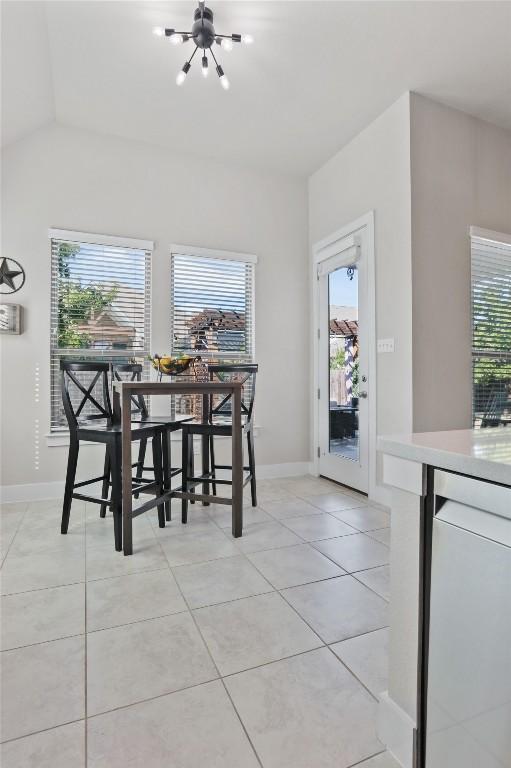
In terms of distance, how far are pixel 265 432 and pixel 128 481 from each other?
2032mm

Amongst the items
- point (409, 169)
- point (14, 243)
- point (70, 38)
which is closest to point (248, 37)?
point (70, 38)

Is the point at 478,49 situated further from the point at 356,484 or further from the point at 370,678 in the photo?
the point at 370,678

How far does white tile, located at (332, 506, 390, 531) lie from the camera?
284 cm

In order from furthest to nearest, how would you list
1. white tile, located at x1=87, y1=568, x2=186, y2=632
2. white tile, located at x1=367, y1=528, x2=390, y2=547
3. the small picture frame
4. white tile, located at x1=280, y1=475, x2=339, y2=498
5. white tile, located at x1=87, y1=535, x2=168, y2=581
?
white tile, located at x1=280, y1=475, x2=339, y2=498 < the small picture frame < white tile, located at x1=367, y1=528, x2=390, y2=547 < white tile, located at x1=87, y1=535, x2=168, y2=581 < white tile, located at x1=87, y1=568, x2=186, y2=632

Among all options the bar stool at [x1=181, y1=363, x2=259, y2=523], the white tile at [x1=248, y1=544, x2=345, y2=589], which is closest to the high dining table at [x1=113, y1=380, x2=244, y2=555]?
the bar stool at [x1=181, y1=363, x2=259, y2=523]

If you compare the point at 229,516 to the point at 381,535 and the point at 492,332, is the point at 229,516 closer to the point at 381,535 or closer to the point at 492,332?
the point at 381,535

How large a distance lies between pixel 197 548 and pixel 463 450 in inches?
74.9

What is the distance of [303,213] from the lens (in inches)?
175

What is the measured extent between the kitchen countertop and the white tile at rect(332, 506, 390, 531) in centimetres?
185

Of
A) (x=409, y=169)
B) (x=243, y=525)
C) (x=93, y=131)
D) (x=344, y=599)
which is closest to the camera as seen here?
(x=344, y=599)

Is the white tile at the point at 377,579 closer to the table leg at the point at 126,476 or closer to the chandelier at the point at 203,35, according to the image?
the table leg at the point at 126,476

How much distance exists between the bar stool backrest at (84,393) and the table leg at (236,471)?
910 millimetres

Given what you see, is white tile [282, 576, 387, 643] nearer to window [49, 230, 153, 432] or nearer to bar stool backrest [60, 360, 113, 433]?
bar stool backrest [60, 360, 113, 433]

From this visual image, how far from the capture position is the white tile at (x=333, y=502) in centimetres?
324
